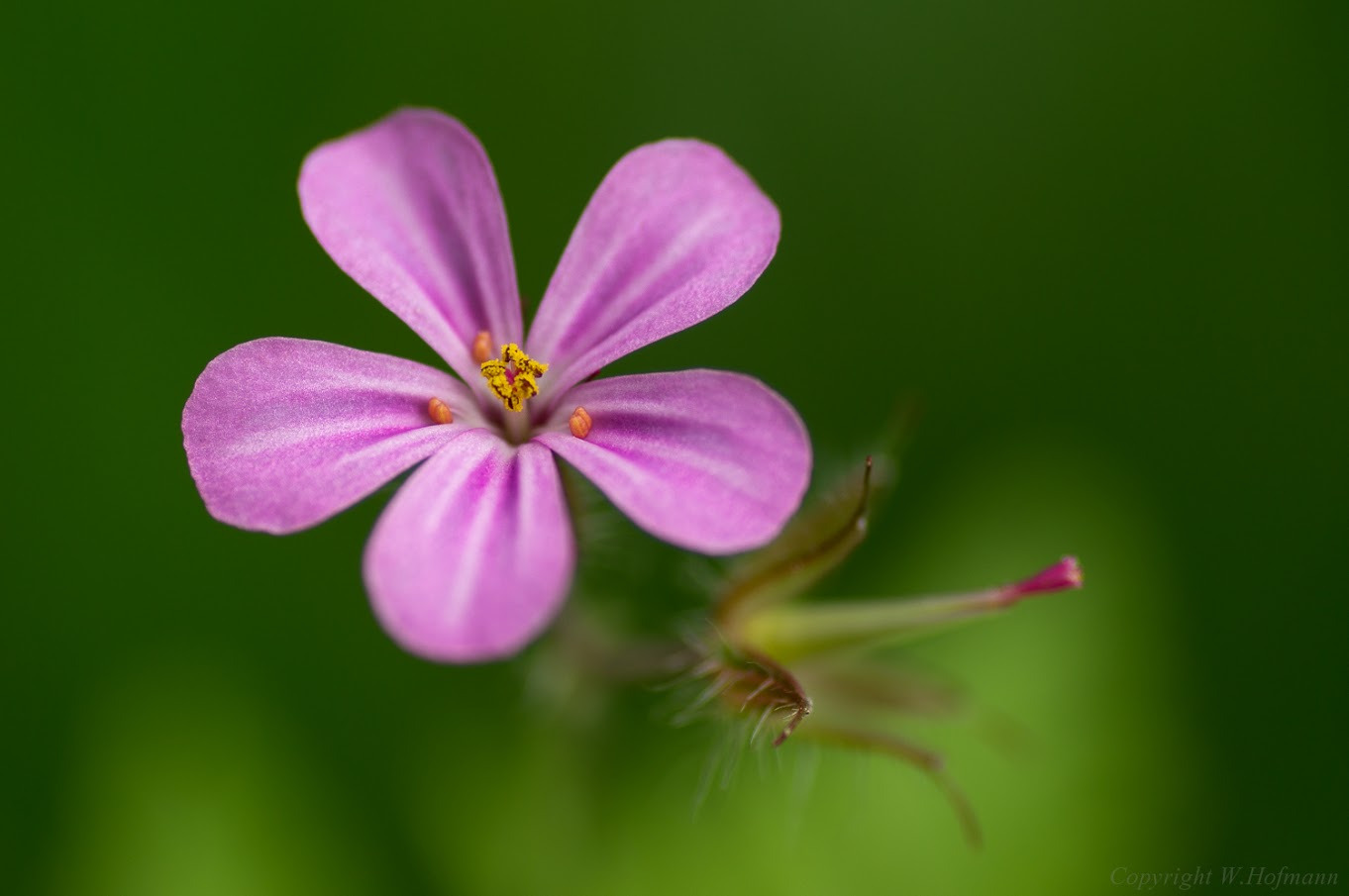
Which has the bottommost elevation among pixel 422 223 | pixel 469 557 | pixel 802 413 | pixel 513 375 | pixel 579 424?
pixel 802 413

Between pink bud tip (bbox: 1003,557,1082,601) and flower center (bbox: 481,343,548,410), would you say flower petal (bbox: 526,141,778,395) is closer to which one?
flower center (bbox: 481,343,548,410)

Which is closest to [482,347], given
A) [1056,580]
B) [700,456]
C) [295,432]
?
[295,432]

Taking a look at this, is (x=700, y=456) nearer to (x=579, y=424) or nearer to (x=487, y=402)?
(x=579, y=424)

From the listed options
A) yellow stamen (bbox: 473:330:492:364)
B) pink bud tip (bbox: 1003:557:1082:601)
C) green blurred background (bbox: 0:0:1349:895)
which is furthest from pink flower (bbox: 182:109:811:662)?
green blurred background (bbox: 0:0:1349:895)

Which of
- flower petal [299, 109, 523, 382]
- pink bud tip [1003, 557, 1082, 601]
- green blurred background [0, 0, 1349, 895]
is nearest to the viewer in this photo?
pink bud tip [1003, 557, 1082, 601]

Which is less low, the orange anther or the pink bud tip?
the orange anther

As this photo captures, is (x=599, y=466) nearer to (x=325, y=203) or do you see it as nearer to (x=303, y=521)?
(x=303, y=521)

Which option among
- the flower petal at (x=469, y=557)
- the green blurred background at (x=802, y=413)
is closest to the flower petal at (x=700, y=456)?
the flower petal at (x=469, y=557)
